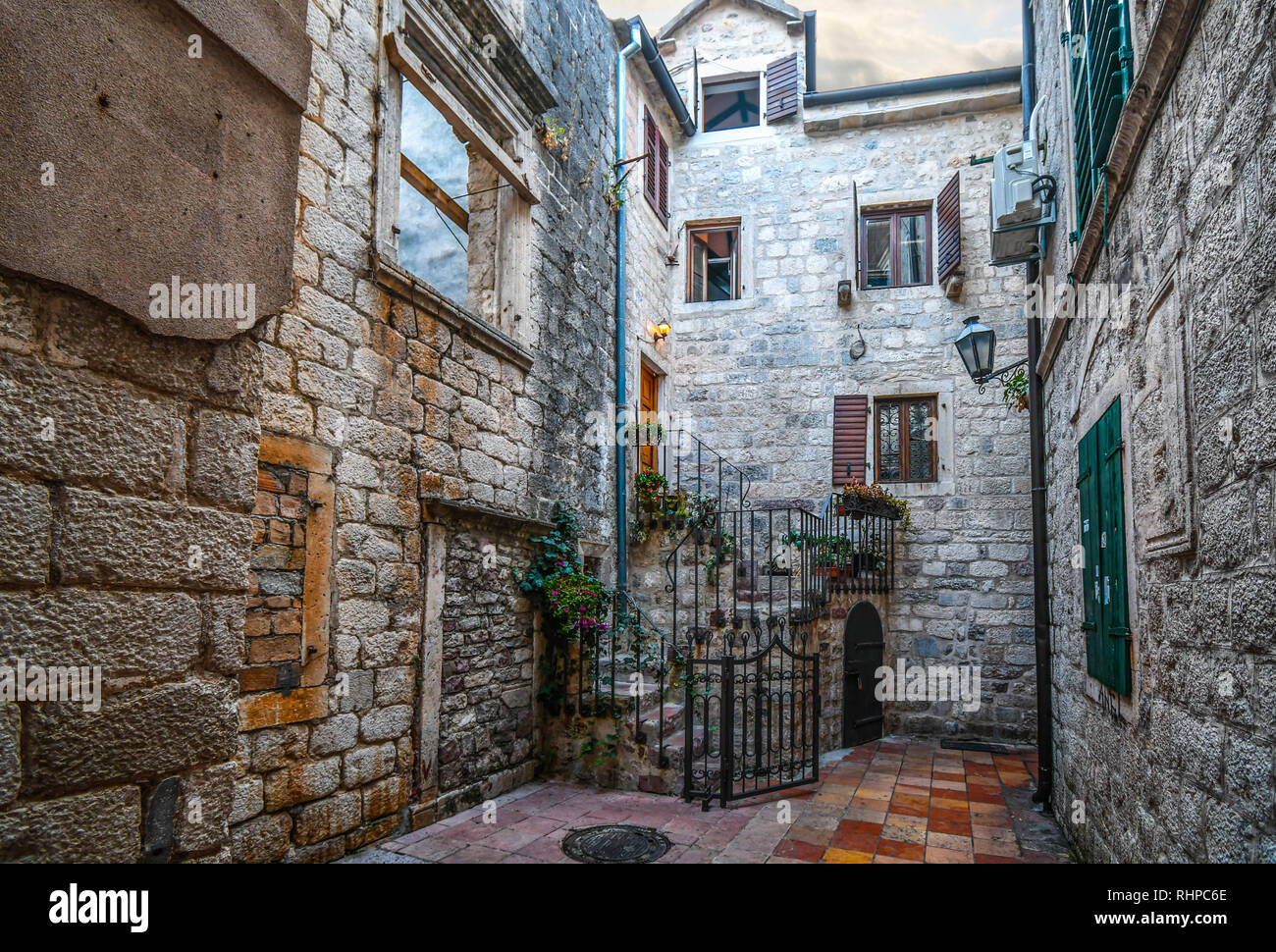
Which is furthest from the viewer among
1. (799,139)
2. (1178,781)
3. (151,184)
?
(799,139)

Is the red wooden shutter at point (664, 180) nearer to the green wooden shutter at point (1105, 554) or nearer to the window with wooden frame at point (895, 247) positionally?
the window with wooden frame at point (895, 247)

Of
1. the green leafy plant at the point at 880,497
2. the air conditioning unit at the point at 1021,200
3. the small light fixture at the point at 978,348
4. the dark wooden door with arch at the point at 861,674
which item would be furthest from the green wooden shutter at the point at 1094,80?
the dark wooden door with arch at the point at 861,674

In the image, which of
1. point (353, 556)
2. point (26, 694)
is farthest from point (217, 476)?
point (353, 556)

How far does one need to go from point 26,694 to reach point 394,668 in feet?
10.9

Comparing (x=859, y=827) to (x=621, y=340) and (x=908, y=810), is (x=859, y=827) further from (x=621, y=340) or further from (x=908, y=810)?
(x=621, y=340)

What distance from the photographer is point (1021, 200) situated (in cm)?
560

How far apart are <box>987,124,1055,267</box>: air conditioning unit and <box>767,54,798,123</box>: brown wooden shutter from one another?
4.82 meters

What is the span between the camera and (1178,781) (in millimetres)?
2375

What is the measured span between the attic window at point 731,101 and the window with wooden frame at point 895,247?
6.93 feet

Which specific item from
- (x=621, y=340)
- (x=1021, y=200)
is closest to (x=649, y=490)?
(x=621, y=340)

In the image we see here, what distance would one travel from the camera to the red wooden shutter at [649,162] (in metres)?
9.34

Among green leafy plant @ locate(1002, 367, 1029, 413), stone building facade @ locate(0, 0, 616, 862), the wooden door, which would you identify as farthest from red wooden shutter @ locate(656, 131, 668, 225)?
green leafy plant @ locate(1002, 367, 1029, 413)

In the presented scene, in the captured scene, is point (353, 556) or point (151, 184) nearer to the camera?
point (151, 184)
